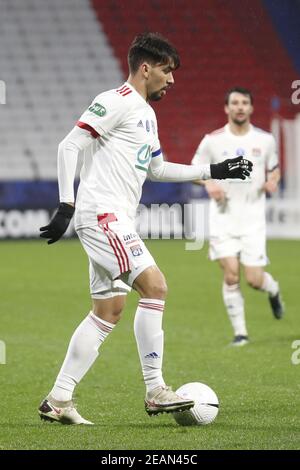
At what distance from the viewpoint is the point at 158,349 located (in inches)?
216

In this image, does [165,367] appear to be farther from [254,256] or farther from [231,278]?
[254,256]

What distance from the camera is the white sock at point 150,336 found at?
17.8 feet

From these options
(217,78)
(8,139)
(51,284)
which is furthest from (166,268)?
(8,139)

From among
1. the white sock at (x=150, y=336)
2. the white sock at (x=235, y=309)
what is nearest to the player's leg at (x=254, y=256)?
the white sock at (x=235, y=309)

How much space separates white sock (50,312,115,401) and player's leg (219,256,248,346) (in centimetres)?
361

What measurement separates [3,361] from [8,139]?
1440 cm

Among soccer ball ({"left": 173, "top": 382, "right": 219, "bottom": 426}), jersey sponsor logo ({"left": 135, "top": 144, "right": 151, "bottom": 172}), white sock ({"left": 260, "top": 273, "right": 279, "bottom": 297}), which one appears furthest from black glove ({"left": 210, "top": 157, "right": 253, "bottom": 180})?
white sock ({"left": 260, "top": 273, "right": 279, "bottom": 297})

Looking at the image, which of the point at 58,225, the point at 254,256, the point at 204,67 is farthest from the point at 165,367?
the point at 204,67

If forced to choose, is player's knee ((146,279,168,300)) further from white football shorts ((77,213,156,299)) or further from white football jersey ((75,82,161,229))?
white football jersey ((75,82,161,229))

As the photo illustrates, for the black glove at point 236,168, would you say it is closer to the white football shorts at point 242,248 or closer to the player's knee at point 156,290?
the player's knee at point 156,290

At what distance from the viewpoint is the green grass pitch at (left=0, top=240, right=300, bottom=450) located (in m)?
5.07

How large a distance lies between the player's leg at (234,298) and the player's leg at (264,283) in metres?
0.16

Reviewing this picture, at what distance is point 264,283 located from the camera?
31.2 feet
